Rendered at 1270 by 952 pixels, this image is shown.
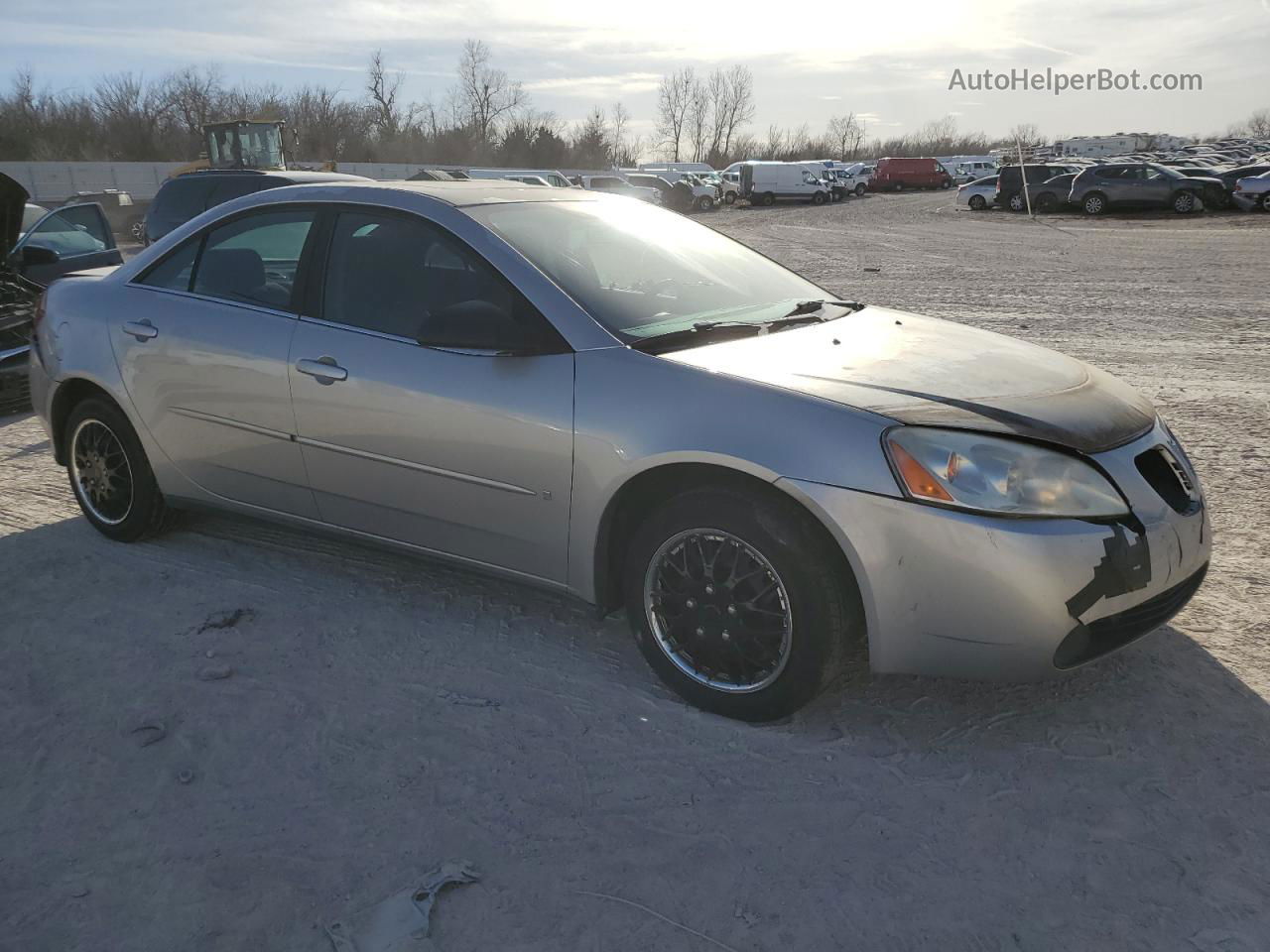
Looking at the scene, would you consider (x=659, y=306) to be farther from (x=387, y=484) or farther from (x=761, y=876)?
(x=761, y=876)

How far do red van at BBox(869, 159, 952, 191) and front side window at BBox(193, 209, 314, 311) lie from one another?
2383 inches

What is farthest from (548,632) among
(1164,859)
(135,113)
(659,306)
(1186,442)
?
(135,113)

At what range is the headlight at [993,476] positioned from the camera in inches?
106

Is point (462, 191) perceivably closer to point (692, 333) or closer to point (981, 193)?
point (692, 333)

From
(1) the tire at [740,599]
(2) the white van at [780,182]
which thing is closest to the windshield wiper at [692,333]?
(1) the tire at [740,599]

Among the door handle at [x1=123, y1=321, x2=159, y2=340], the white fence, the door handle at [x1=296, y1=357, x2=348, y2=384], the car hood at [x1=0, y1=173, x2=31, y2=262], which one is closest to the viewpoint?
the door handle at [x1=296, y1=357, x2=348, y2=384]

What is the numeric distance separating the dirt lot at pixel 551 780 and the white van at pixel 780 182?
4645cm

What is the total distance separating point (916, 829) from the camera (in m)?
2.60

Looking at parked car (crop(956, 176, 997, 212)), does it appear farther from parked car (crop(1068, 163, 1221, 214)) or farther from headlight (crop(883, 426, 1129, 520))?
headlight (crop(883, 426, 1129, 520))

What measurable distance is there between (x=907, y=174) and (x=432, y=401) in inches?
2436

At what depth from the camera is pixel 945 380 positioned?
122 inches

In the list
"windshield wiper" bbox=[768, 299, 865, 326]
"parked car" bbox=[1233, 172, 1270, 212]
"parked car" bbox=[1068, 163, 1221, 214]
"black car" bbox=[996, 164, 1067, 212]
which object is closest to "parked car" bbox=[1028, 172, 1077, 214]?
"black car" bbox=[996, 164, 1067, 212]

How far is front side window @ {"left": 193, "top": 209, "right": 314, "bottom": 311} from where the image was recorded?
4.02 metres

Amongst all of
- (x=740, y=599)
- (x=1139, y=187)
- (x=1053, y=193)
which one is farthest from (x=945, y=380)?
(x=1053, y=193)
